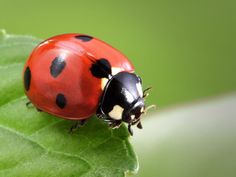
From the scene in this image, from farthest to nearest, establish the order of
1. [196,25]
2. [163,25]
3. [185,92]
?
[196,25], [163,25], [185,92]

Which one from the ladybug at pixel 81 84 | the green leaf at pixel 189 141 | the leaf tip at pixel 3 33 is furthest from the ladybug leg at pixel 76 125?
the green leaf at pixel 189 141

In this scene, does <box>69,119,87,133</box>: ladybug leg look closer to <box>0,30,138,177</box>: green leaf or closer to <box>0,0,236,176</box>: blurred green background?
<box>0,30,138,177</box>: green leaf

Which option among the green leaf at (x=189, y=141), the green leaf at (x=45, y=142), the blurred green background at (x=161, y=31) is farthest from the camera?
the blurred green background at (x=161, y=31)

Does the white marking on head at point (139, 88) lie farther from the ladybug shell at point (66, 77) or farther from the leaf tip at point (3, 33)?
the leaf tip at point (3, 33)

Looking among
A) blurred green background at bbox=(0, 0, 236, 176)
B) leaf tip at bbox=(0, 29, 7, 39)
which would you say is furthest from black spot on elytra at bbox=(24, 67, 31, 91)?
blurred green background at bbox=(0, 0, 236, 176)

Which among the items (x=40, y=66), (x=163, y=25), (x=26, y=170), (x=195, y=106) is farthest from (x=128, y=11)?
(x=26, y=170)

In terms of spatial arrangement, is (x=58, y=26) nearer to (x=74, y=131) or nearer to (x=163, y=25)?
(x=163, y=25)
